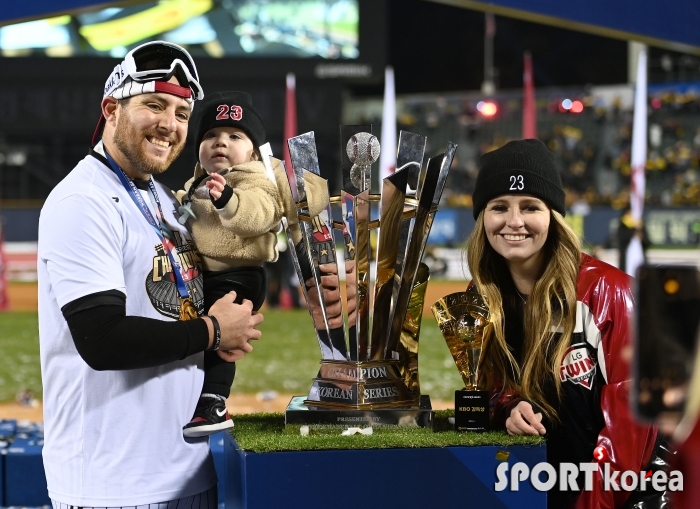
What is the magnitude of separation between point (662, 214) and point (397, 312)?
20748 mm

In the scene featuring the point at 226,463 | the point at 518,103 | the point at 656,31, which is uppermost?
the point at 518,103

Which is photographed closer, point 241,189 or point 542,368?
point 542,368

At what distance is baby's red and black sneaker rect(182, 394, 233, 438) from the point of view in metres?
2.18

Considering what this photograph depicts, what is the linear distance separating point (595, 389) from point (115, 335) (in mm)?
1145

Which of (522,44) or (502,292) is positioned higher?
(522,44)

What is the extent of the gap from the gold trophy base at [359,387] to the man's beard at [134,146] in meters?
0.65

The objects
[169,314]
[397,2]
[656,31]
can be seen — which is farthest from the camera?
[397,2]

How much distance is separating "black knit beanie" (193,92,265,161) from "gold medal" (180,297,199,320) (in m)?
0.59

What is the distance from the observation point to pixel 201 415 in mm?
2213

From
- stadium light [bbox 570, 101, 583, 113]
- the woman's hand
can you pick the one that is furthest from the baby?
stadium light [bbox 570, 101, 583, 113]

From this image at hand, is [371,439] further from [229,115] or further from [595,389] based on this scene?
[229,115]

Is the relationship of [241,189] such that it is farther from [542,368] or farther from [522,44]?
[522,44]

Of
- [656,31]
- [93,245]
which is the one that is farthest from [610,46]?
[93,245]

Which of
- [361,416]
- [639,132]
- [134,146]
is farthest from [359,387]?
[639,132]
